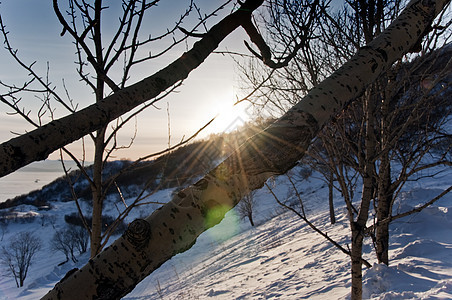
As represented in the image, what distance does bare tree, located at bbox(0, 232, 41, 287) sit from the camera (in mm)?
25188

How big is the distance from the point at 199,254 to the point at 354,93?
18.2 meters

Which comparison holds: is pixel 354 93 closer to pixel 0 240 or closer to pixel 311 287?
pixel 311 287

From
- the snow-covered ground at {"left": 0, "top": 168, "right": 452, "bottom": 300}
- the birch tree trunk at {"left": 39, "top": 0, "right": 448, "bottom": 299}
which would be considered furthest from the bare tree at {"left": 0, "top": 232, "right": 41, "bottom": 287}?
the birch tree trunk at {"left": 39, "top": 0, "right": 448, "bottom": 299}

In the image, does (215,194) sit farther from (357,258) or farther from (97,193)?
(357,258)

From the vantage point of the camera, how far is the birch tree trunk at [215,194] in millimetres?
657

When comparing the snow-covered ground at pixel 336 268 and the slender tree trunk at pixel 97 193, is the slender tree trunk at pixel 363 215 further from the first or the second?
the slender tree trunk at pixel 97 193

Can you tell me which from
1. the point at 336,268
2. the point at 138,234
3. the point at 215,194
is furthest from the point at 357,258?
the point at 336,268

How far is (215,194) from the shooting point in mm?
736

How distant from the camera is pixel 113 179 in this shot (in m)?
1.66

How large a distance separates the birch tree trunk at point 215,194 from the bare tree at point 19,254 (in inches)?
1283

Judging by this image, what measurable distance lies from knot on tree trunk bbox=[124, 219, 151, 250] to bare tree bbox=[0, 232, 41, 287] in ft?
107

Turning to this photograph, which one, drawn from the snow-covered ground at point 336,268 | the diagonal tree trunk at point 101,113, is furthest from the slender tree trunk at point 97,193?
the diagonal tree trunk at point 101,113

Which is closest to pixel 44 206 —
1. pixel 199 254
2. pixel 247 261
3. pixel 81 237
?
pixel 81 237

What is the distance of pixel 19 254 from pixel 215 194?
35.7 m
